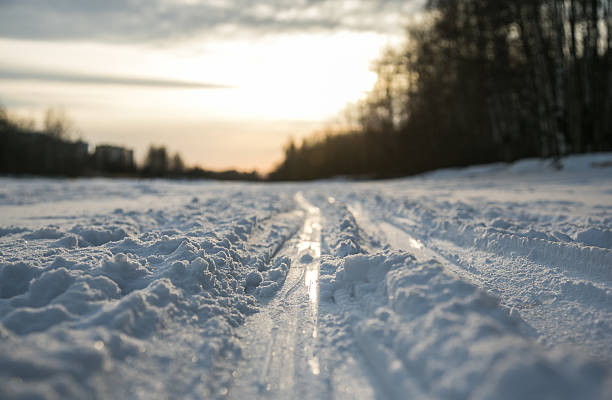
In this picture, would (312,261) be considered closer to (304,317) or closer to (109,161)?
(304,317)

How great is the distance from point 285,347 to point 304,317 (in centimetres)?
32

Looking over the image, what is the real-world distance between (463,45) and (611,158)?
10808mm

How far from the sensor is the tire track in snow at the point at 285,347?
57.3 inches

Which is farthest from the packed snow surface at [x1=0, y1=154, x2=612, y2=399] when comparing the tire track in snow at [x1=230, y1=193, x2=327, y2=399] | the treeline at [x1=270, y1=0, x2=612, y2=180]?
the treeline at [x1=270, y1=0, x2=612, y2=180]

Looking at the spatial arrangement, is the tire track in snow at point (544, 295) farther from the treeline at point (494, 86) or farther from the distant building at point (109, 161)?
the distant building at point (109, 161)

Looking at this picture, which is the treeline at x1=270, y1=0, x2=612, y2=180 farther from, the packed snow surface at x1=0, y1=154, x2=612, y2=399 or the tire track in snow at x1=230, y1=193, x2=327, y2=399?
the tire track in snow at x1=230, y1=193, x2=327, y2=399

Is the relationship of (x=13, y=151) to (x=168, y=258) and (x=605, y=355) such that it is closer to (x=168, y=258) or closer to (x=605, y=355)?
(x=168, y=258)

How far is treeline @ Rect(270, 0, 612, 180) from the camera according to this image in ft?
39.7

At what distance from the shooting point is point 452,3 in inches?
677

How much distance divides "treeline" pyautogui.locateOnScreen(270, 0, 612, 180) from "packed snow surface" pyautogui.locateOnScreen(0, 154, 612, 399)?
1137 centimetres

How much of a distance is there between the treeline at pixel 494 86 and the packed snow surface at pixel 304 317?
448 inches

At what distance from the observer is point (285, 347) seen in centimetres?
175

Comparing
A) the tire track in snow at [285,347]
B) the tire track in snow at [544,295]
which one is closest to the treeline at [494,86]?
the tire track in snow at [544,295]

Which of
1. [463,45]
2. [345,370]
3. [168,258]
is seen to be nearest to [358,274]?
[345,370]
